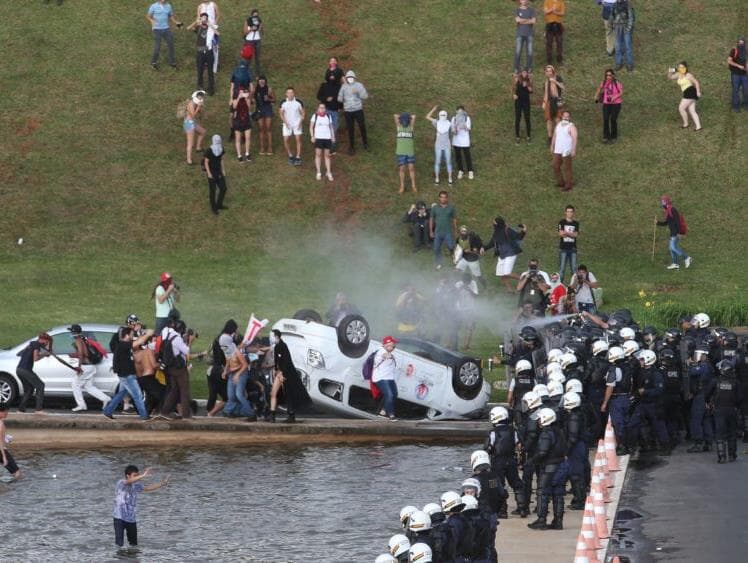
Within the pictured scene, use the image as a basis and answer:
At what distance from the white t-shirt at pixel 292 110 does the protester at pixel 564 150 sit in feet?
19.3

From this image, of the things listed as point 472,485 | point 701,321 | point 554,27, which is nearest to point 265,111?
point 554,27

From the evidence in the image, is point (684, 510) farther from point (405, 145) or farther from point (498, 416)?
point (405, 145)

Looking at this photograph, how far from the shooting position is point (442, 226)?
37.0 meters

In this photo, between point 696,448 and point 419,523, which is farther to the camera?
point 696,448

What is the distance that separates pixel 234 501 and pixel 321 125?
1726 centimetres

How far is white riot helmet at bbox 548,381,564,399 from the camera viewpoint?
22.7 meters

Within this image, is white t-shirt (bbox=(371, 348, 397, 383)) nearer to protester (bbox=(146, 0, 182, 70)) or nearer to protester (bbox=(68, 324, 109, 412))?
protester (bbox=(68, 324, 109, 412))

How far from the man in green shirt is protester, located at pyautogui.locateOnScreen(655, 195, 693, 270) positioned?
442cm

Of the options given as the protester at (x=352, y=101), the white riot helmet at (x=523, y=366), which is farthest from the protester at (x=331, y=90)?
the white riot helmet at (x=523, y=366)

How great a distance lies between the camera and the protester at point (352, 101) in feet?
131

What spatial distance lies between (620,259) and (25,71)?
1649cm

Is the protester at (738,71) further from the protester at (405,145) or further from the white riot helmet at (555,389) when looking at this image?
the white riot helmet at (555,389)

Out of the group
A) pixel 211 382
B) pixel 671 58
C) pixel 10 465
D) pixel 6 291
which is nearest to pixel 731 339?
pixel 211 382

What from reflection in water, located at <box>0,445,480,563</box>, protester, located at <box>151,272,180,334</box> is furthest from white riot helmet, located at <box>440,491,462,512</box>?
protester, located at <box>151,272,180,334</box>
